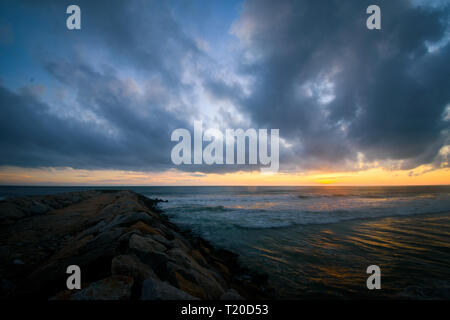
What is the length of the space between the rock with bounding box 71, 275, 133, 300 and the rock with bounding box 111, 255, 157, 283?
0.29 metres

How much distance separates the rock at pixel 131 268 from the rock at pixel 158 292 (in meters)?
0.32

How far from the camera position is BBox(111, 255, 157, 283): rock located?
8.61 feet

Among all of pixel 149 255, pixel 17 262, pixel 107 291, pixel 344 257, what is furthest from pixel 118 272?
pixel 344 257

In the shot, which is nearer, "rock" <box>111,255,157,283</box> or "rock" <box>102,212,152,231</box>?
"rock" <box>111,255,157,283</box>

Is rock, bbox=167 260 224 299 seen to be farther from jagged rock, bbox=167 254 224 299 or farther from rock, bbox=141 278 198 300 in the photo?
rock, bbox=141 278 198 300

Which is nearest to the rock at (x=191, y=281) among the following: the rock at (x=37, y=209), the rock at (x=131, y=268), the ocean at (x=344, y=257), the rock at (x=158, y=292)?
the rock at (x=131, y=268)

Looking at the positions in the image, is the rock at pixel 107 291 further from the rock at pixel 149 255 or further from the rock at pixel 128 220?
the rock at pixel 128 220

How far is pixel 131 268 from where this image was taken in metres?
2.69

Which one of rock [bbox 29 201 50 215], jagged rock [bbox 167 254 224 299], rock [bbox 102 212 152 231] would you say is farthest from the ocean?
rock [bbox 29 201 50 215]

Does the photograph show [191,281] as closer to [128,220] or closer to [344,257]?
[128,220]

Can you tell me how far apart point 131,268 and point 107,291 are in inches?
21.8
